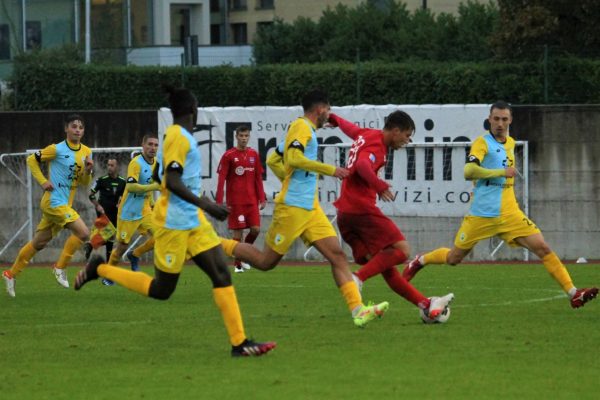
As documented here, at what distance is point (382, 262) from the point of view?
13.3 m

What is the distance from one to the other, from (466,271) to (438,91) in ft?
33.1

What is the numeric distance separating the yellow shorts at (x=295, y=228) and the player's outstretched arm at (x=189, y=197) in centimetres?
222

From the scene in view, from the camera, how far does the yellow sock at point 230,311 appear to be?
11.0 m

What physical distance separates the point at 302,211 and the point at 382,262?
0.88 metres

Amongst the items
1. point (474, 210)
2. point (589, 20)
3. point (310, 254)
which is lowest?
point (310, 254)

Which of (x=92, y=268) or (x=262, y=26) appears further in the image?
(x=262, y=26)

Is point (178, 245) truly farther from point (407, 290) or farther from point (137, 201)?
point (137, 201)

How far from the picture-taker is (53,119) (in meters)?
26.2

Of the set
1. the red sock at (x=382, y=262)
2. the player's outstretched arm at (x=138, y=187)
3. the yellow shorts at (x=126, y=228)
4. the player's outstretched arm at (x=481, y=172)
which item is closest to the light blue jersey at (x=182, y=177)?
the red sock at (x=382, y=262)

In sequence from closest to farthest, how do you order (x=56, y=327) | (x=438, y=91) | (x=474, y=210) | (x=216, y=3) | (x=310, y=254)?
1. (x=56, y=327)
2. (x=474, y=210)
3. (x=310, y=254)
4. (x=438, y=91)
5. (x=216, y=3)

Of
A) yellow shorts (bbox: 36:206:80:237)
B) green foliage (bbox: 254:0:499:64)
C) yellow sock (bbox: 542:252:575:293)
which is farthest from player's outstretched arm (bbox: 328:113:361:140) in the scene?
green foliage (bbox: 254:0:499:64)

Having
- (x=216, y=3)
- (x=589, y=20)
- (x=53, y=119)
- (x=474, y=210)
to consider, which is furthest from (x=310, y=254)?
(x=216, y=3)

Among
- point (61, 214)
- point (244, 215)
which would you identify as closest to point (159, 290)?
point (61, 214)

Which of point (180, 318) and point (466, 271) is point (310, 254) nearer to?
point (466, 271)
